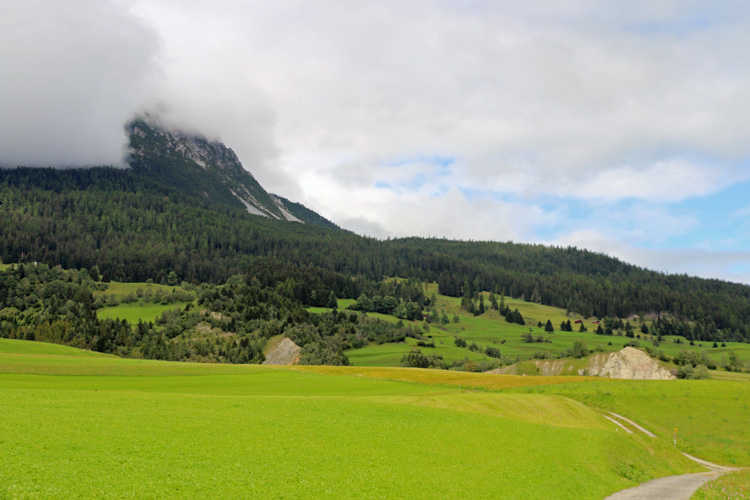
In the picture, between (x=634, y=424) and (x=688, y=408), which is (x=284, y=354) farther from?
(x=688, y=408)

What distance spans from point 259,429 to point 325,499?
9202mm

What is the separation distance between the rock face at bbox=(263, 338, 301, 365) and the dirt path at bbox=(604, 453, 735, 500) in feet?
370

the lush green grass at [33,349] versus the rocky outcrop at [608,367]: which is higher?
the rocky outcrop at [608,367]

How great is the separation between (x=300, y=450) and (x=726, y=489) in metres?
32.1

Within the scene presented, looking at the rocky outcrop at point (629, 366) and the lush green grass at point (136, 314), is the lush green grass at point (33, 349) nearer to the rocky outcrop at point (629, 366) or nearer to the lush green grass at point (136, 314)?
the lush green grass at point (136, 314)

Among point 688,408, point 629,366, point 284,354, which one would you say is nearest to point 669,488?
point 688,408

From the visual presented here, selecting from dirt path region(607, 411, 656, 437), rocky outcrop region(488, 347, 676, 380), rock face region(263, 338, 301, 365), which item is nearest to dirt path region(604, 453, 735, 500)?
dirt path region(607, 411, 656, 437)

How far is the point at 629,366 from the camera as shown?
12550cm

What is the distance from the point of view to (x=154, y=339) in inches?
6112

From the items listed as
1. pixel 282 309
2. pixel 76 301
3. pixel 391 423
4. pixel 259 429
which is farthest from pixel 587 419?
pixel 76 301

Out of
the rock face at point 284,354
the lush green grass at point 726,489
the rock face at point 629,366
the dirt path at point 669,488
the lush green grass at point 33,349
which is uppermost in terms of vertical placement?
the rock face at point 629,366

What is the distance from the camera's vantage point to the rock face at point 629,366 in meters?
120

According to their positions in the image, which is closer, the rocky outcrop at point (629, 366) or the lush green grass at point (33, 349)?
the lush green grass at point (33, 349)

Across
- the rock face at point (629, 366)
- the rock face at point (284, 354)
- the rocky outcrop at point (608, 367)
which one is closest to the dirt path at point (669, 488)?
the rocky outcrop at point (608, 367)
